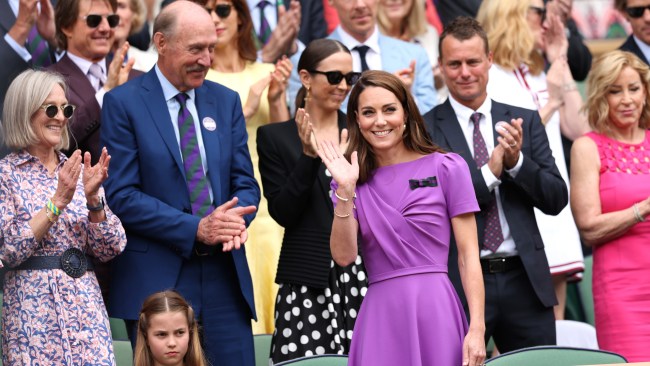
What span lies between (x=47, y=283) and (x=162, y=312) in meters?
0.53

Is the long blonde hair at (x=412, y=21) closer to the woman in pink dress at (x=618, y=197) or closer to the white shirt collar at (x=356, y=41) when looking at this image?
the white shirt collar at (x=356, y=41)

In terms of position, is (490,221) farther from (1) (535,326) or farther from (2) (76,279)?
(2) (76,279)

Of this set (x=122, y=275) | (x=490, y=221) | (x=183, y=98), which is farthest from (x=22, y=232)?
(x=490, y=221)

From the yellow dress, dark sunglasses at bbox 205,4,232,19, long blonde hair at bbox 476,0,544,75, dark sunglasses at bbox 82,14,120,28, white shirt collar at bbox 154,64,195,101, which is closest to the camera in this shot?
white shirt collar at bbox 154,64,195,101

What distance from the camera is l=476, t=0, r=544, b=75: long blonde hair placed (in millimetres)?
8266

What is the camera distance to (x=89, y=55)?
7199 mm

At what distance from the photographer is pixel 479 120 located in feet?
22.5

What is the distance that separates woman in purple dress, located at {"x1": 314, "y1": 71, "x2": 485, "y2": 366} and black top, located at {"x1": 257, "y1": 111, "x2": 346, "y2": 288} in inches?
39.5

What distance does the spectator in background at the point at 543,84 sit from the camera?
800 centimetres

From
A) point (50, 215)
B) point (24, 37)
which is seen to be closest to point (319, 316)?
point (50, 215)

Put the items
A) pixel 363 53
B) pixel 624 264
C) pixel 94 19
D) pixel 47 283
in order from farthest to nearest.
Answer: pixel 363 53 < pixel 94 19 < pixel 624 264 < pixel 47 283

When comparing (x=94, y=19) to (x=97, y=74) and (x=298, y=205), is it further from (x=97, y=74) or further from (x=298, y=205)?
(x=298, y=205)

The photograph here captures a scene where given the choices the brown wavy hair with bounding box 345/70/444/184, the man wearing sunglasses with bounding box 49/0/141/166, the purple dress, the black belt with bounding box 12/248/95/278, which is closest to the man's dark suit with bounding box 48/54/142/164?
the man wearing sunglasses with bounding box 49/0/141/166

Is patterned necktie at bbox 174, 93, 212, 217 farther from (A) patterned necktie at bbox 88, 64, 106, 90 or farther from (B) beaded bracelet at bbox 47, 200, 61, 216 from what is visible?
(A) patterned necktie at bbox 88, 64, 106, 90
